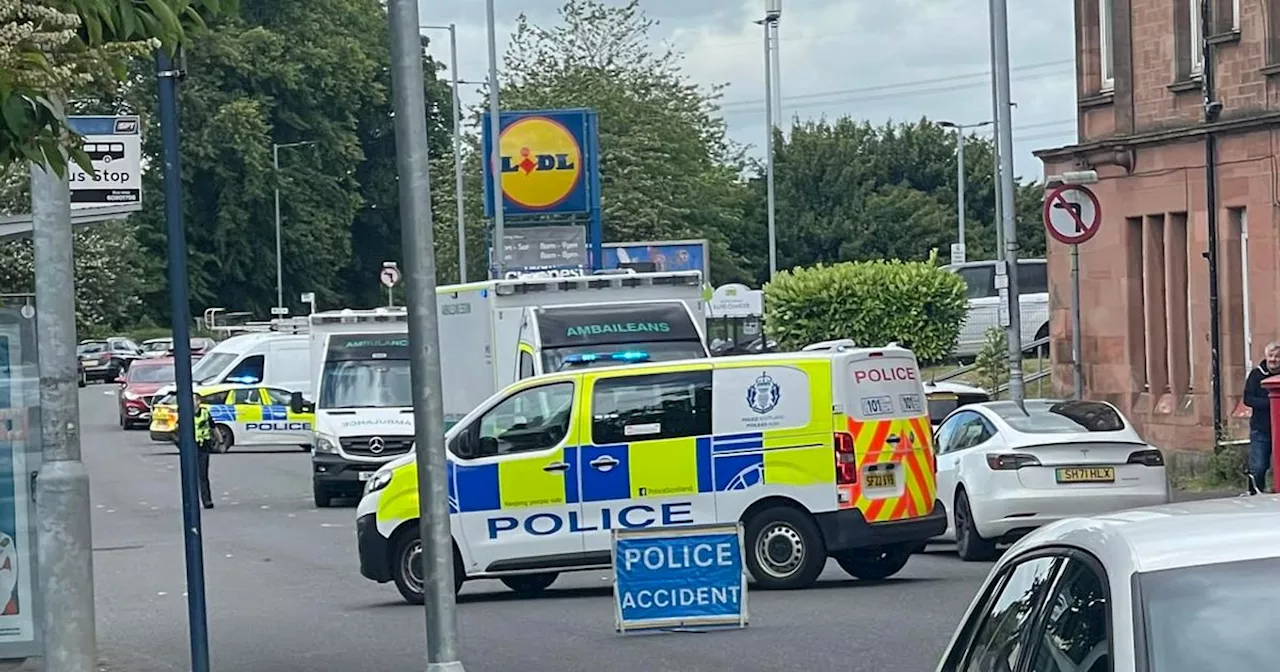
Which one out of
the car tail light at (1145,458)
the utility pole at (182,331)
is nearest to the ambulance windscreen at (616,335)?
the car tail light at (1145,458)

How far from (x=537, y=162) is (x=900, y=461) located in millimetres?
28755

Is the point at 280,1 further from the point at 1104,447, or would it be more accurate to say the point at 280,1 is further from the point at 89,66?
the point at 89,66

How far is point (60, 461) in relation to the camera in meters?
10.2

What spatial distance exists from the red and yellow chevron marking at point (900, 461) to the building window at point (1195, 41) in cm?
1173

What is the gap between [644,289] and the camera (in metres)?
23.4

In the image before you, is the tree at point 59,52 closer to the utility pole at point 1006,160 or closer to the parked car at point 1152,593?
the parked car at point 1152,593

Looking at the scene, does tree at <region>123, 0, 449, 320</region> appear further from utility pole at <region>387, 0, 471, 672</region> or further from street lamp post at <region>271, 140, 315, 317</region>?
utility pole at <region>387, 0, 471, 672</region>

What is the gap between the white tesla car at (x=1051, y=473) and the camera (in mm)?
17094

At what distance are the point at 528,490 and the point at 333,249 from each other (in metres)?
63.3

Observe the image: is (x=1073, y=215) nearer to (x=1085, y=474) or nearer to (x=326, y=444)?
(x=1085, y=474)

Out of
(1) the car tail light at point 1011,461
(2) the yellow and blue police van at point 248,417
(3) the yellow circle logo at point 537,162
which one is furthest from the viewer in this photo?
(3) the yellow circle logo at point 537,162

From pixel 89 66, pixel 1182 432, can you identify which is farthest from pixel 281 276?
pixel 89 66

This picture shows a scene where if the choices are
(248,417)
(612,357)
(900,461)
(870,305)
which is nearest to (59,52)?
(900,461)

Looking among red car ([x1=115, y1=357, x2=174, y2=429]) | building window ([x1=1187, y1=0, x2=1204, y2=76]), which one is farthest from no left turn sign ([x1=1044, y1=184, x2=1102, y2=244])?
red car ([x1=115, y1=357, x2=174, y2=429])
